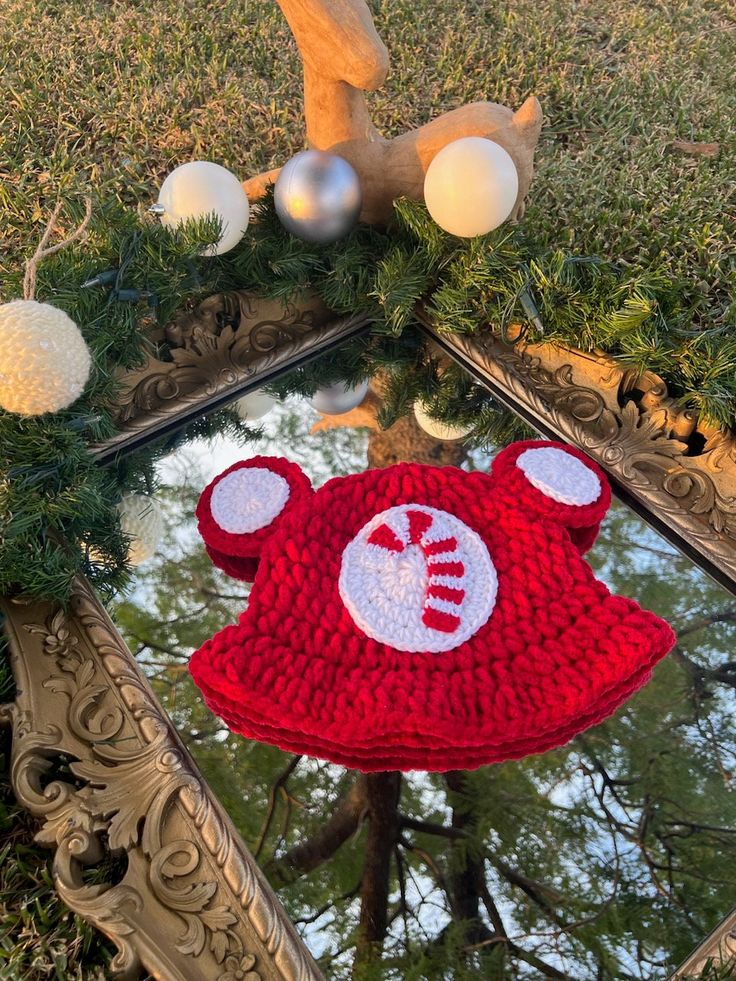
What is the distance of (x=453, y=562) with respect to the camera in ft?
1.97

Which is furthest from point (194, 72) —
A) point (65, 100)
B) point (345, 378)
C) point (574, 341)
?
point (574, 341)

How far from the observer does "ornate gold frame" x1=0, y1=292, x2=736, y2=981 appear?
50cm

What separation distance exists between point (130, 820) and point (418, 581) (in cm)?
24

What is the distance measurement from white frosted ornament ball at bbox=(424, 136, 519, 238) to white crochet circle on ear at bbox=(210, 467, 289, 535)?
0.27 meters

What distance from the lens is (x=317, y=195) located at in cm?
74

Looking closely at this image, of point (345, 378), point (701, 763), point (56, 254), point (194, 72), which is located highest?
point (194, 72)

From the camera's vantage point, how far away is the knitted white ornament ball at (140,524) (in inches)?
27.0

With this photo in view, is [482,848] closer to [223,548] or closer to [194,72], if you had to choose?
[223,548]

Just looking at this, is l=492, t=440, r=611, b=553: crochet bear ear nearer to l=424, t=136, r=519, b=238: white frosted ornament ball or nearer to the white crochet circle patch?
the white crochet circle patch

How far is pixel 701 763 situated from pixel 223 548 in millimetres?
380

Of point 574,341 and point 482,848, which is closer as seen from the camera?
point 482,848

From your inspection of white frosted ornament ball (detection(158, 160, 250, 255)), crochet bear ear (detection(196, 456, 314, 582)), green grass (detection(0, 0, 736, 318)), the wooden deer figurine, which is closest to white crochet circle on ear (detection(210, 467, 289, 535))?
crochet bear ear (detection(196, 456, 314, 582))

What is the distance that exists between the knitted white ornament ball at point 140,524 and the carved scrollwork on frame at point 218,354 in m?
0.05

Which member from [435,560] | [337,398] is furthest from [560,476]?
[337,398]
